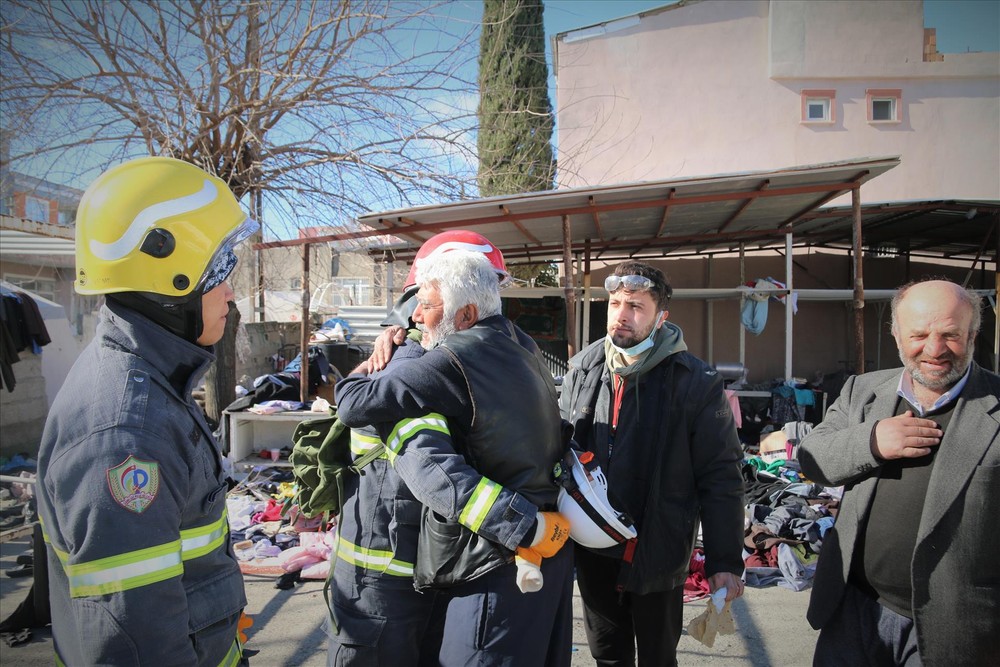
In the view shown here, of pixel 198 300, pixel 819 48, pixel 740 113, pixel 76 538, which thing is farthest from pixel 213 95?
pixel 819 48

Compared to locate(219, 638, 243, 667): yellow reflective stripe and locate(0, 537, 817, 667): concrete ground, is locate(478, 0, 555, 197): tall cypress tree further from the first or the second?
locate(219, 638, 243, 667): yellow reflective stripe

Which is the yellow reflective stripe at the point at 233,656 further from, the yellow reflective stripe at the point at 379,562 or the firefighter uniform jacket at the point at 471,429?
the firefighter uniform jacket at the point at 471,429

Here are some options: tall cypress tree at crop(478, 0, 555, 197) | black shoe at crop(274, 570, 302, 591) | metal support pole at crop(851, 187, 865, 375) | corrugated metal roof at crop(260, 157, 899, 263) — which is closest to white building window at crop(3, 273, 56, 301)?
corrugated metal roof at crop(260, 157, 899, 263)

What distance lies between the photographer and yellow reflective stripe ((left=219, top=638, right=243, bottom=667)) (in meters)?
1.38

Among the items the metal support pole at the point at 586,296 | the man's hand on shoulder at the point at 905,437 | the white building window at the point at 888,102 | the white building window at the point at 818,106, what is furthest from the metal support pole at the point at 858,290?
the white building window at the point at 888,102

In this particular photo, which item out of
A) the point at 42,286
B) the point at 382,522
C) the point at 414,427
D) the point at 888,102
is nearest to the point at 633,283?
the point at 414,427

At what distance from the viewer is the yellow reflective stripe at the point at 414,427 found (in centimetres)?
154

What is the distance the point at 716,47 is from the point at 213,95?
12.0m

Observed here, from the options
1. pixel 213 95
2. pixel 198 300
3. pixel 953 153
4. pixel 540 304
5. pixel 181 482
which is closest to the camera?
pixel 181 482

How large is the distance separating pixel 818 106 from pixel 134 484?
1608 centimetres

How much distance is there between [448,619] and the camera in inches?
62.7

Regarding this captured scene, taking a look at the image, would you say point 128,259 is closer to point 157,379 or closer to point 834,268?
point 157,379

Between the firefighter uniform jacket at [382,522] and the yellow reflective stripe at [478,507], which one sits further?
the firefighter uniform jacket at [382,522]

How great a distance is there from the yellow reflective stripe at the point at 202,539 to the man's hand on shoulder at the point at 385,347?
65 centimetres
